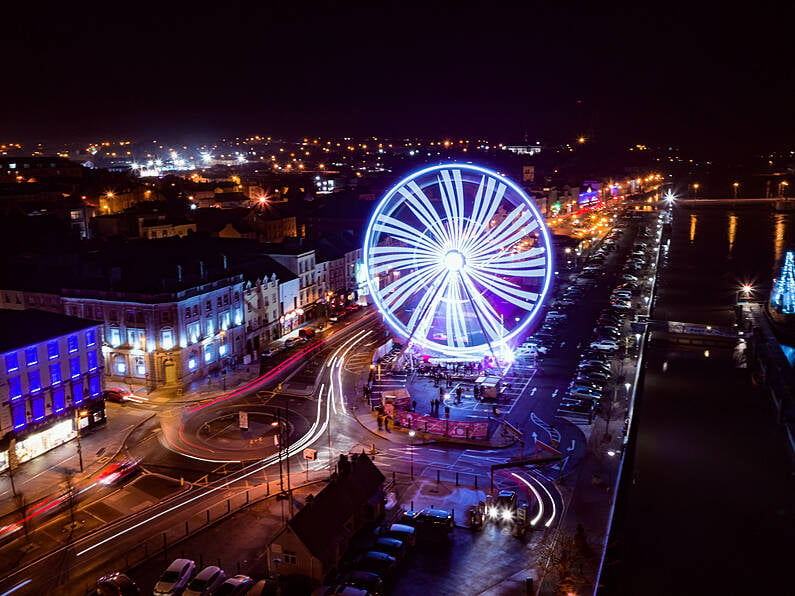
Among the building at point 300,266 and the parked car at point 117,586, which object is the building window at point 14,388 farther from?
the building at point 300,266

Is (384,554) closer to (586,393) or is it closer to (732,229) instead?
(586,393)

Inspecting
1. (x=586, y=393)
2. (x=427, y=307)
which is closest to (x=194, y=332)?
(x=427, y=307)

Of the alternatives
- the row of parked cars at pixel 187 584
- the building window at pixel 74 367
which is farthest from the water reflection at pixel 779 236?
the row of parked cars at pixel 187 584

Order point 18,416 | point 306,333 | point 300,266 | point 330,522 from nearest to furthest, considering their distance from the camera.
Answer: point 330,522 < point 18,416 < point 306,333 < point 300,266

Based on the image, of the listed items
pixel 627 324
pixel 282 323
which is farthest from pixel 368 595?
pixel 627 324

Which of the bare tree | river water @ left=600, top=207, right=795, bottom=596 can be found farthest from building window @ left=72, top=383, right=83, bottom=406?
river water @ left=600, top=207, right=795, bottom=596

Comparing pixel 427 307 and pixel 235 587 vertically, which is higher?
pixel 427 307

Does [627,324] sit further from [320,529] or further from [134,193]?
[134,193]
